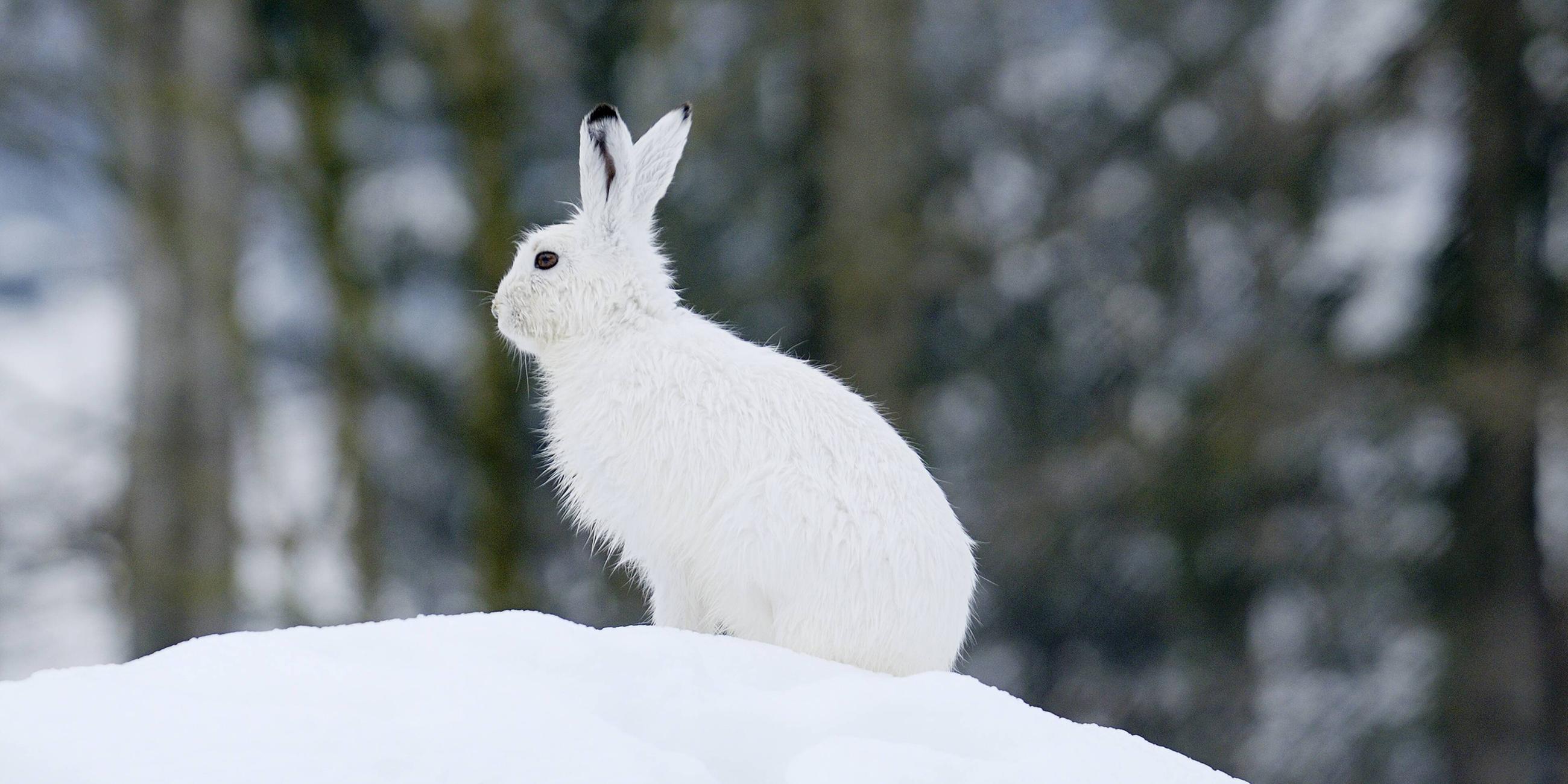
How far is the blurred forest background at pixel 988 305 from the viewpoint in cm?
688

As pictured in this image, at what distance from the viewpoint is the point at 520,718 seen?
1969 mm

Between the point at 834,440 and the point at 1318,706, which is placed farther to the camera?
the point at 1318,706

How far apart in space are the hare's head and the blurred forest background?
11.5 ft

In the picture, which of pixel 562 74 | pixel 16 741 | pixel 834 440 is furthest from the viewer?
pixel 562 74

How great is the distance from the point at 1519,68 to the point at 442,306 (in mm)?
5582

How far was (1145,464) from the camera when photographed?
7.09 metres

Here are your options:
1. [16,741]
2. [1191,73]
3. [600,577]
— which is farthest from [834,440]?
[1191,73]

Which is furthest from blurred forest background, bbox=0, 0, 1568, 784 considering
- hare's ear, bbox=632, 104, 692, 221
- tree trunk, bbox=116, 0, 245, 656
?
hare's ear, bbox=632, 104, 692, 221

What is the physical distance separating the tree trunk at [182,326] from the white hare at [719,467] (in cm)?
411

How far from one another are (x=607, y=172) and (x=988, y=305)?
14.6 ft

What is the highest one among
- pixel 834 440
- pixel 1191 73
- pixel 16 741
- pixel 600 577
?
pixel 1191 73

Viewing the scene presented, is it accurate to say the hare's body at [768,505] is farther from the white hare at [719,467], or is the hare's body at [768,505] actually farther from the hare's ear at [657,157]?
the hare's ear at [657,157]

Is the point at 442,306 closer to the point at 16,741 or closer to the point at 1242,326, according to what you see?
the point at 1242,326

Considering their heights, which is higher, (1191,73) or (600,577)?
(1191,73)
